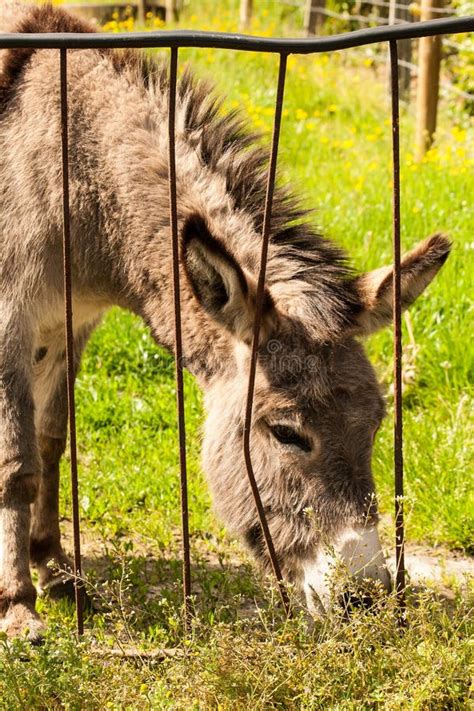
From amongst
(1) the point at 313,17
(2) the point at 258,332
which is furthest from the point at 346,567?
(1) the point at 313,17

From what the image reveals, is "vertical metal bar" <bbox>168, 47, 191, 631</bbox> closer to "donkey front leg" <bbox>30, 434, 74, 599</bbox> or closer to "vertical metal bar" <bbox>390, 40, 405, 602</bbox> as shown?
"vertical metal bar" <bbox>390, 40, 405, 602</bbox>

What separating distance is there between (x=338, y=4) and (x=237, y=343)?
11211 mm

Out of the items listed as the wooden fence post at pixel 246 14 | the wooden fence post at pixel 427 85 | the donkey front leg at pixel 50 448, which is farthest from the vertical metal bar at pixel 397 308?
the wooden fence post at pixel 246 14

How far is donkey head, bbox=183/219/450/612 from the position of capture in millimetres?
2965

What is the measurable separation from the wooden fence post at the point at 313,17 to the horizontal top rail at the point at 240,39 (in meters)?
10.5

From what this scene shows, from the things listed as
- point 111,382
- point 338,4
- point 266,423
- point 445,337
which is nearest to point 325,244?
point 266,423

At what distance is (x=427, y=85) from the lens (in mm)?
7711

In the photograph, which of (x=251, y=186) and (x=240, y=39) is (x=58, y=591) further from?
(x=240, y=39)

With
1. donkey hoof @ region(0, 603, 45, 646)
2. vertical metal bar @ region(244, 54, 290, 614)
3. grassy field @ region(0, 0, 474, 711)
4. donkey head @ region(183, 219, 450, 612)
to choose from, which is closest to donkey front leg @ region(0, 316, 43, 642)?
donkey hoof @ region(0, 603, 45, 646)

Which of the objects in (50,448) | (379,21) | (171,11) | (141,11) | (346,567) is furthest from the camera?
(141,11)

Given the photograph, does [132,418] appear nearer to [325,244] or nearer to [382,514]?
[382,514]

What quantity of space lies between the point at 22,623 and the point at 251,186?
172 cm

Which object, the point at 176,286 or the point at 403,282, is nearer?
the point at 176,286

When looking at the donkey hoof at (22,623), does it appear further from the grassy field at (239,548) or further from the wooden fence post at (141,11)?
the wooden fence post at (141,11)
